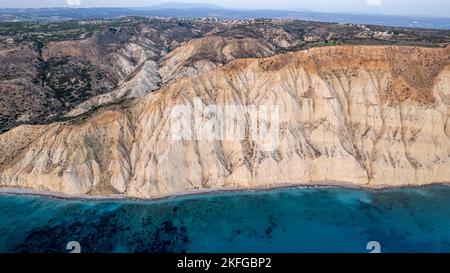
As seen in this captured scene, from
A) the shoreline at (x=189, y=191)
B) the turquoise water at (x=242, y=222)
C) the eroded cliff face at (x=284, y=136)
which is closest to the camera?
the turquoise water at (x=242, y=222)

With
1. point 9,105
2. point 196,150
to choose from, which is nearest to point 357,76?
point 196,150

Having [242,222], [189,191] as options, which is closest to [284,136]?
[189,191]

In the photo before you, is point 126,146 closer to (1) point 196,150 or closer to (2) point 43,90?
(1) point 196,150

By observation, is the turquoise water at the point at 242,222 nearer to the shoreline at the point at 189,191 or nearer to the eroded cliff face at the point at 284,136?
the shoreline at the point at 189,191

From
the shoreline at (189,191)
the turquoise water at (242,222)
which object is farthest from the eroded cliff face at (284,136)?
the turquoise water at (242,222)

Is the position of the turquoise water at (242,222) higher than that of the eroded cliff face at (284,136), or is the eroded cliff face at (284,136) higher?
the eroded cliff face at (284,136)

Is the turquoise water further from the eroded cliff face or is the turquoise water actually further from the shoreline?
the eroded cliff face
